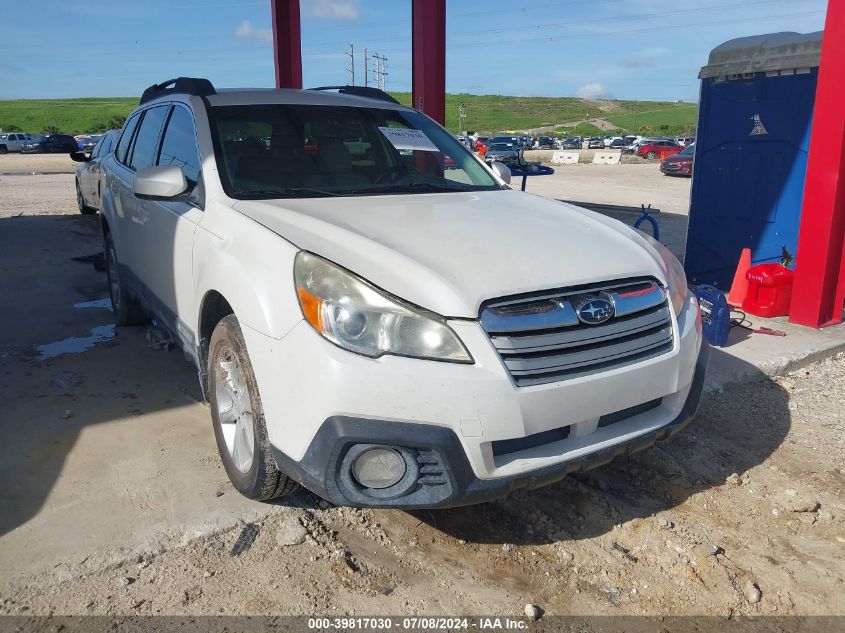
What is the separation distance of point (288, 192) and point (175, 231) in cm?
69

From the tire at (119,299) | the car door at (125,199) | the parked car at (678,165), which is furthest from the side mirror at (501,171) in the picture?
the parked car at (678,165)

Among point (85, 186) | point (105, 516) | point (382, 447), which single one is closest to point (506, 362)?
point (382, 447)

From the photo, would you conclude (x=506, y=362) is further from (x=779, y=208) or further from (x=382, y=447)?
(x=779, y=208)

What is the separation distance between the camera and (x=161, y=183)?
3.24 meters

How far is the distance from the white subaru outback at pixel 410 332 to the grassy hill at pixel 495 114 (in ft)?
255

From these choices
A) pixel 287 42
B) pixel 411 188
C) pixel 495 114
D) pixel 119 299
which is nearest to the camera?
pixel 411 188

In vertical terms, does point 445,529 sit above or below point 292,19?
below

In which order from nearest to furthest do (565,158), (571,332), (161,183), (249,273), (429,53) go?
(571,332) → (249,273) → (161,183) → (429,53) → (565,158)

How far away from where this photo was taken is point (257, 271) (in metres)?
2.58

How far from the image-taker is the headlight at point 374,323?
7.31 feet

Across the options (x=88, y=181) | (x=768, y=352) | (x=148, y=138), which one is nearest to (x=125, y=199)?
(x=148, y=138)

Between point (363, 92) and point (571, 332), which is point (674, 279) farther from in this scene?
point (363, 92)

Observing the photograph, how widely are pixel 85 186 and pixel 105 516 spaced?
968 centimetres

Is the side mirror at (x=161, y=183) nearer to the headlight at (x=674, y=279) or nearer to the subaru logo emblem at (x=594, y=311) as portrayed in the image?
the subaru logo emblem at (x=594, y=311)
